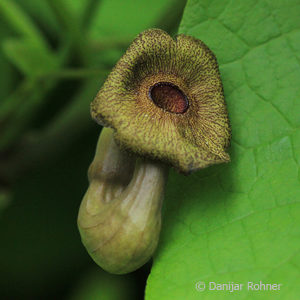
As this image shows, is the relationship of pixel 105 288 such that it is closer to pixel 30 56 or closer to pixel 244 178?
pixel 30 56

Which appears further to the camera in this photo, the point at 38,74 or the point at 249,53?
the point at 38,74

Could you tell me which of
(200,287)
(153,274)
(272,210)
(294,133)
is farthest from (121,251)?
(294,133)

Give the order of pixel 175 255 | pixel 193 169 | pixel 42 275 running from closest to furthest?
pixel 193 169 → pixel 175 255 → pixel 42 275

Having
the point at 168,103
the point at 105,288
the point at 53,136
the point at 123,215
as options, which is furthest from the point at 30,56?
the point at 105,288

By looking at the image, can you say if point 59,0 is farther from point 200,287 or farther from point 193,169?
point 200,287

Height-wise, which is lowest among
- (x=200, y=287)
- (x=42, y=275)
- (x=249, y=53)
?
(x=200, y=287)

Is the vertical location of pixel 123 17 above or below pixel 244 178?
above
